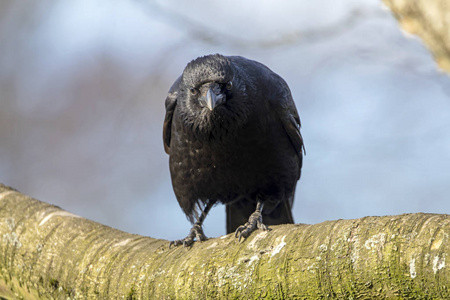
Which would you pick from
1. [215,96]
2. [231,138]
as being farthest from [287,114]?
[215,96]

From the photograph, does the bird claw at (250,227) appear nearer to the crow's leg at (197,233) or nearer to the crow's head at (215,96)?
the crow's leg at (197,233)

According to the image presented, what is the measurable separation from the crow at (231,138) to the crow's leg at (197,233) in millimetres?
11

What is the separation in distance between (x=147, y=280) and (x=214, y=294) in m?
0.55

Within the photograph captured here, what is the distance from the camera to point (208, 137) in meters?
4.31

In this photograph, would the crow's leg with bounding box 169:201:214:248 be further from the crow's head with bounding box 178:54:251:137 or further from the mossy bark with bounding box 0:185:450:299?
the crow's head with bounding box 178:54:251:137

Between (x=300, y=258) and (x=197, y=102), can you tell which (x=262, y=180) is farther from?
(x=300, y=258)

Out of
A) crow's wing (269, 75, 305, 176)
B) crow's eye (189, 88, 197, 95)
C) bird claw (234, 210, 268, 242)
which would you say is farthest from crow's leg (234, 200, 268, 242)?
crow's eye (189, 88, 197, 95)

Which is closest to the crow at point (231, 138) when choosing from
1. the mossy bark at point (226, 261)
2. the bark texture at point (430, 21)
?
the mossy bark at point (226, 261)

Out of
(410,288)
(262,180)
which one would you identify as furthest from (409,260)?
(262,180)

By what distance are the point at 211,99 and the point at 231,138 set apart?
41 cm

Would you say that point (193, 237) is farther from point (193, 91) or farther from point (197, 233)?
point (193, 91)

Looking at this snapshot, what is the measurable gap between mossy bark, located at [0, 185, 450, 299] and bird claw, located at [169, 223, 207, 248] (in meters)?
0.15

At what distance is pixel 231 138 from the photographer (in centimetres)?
430

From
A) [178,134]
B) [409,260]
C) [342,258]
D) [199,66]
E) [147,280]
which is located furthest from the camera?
[178,134]
